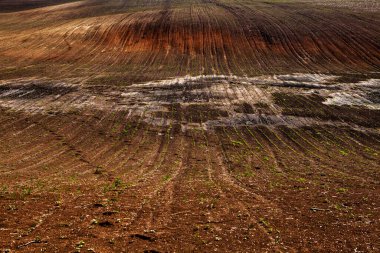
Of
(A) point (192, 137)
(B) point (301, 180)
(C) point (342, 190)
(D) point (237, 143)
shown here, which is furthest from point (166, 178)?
(C) point (342, 190)

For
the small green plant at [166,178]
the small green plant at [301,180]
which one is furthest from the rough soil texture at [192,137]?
the small green plant at [301,180]

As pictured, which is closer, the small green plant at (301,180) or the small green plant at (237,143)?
the small green plant at (301,180)

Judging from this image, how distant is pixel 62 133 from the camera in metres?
19.8

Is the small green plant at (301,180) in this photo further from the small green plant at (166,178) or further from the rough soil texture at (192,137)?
the small green plant at (166,178)

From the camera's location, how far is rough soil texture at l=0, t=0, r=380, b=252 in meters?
9.72

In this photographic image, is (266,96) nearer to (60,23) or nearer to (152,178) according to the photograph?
(152,178)

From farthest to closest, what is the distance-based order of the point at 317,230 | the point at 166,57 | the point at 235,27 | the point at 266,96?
the point at 235,27 < the point at 166,57 < the point at 266,96 < the point at 317,230

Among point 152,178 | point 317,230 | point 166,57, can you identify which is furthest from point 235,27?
point 317,230

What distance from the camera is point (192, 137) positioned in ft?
63.8

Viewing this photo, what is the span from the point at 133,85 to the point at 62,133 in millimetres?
10868

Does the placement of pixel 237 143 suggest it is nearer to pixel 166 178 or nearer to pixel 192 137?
pixel 192 137

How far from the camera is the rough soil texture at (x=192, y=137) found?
9.72m

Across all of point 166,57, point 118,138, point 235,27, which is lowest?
point 118,138

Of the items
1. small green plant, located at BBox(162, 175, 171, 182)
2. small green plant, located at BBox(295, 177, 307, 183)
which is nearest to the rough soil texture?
small green plant, located at BBox(162, 175, 171, 182)
